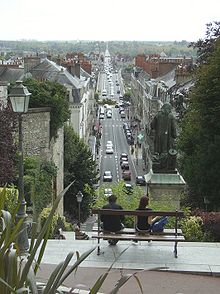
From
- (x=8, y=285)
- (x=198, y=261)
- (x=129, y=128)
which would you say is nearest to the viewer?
(x=8, y=285)

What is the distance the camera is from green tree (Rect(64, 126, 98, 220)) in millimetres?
32625

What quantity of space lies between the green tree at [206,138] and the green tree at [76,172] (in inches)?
415

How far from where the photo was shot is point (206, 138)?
22.1 m

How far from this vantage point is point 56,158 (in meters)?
28.8

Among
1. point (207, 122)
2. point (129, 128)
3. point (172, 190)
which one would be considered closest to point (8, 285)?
point (172, 190)

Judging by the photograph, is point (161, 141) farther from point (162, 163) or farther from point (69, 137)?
point (69, 137)

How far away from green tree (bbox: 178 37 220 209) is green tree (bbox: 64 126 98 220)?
10545 millimetres

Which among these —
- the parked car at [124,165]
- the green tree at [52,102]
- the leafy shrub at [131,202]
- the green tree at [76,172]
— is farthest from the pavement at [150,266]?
the parked car at [124,165]

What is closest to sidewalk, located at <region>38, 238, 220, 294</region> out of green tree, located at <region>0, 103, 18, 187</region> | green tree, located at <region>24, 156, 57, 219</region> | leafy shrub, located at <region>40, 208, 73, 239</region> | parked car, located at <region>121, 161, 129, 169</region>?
leafy shrub, located at <region>40, 208, 73, 239</region>

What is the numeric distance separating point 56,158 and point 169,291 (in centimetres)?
2129

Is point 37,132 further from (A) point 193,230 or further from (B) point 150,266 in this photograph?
(B) point 150,266

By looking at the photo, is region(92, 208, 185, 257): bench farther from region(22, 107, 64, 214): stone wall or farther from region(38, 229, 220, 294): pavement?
region(22, 107, 64, 214): stone wall

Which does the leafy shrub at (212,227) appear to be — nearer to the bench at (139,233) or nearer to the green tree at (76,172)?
the bench at (139,233)

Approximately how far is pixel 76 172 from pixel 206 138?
1369 cm
